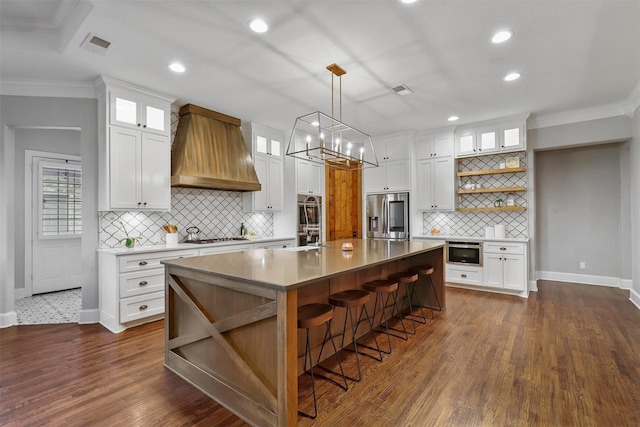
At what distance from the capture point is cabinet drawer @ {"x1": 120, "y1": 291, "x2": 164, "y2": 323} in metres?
3.40

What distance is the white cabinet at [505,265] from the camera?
4.72m

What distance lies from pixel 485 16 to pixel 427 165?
3409 millimetres

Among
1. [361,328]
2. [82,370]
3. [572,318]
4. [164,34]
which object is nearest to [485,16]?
[164,34]

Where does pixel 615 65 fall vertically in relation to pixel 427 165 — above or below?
above

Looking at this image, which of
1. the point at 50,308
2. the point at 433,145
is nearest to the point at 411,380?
the point at 433,145

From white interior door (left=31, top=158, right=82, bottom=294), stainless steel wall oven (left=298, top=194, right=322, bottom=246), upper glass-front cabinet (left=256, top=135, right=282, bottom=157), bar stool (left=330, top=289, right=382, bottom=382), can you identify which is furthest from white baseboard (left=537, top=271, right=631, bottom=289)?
white interior door (left=31, top=158, right=82, bottom=294)

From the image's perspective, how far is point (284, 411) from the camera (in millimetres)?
1742

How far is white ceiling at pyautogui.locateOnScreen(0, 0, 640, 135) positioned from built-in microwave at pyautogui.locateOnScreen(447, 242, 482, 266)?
87.8 inches

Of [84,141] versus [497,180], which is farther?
[497,180]

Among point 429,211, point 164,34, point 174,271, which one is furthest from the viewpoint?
point 429,211

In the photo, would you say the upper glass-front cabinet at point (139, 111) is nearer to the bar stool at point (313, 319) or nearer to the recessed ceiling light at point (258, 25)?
the recessed ceiling light at point (258, 25)

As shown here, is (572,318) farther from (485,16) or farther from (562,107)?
(485,16)

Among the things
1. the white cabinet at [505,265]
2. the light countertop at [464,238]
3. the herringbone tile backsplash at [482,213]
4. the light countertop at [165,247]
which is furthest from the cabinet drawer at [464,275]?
the light countertop at [165,247]

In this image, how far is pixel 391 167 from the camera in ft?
20.0
